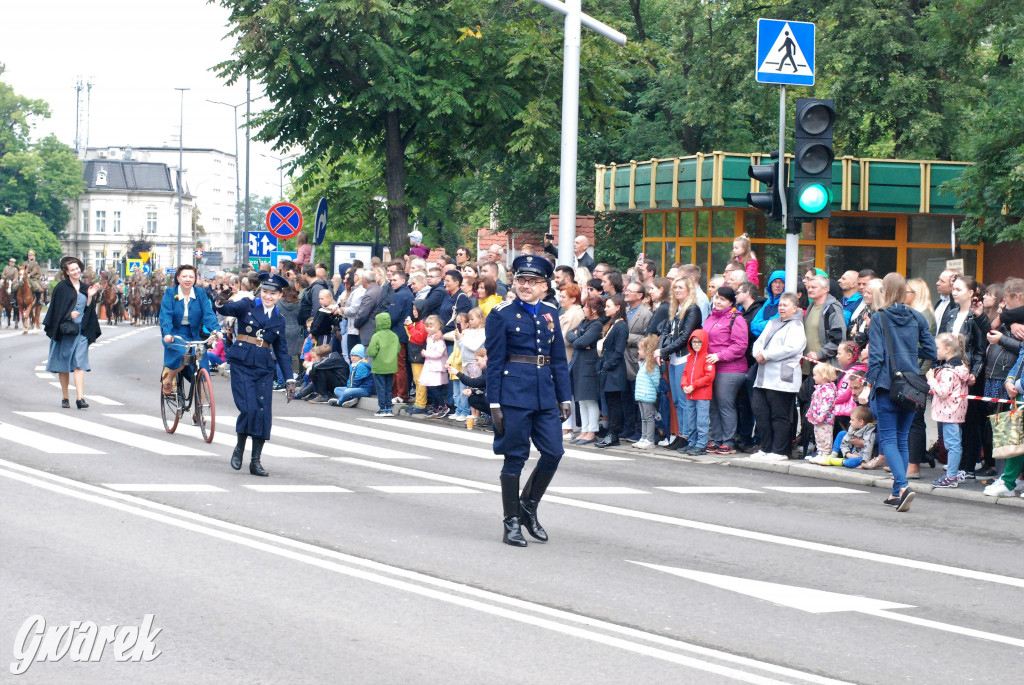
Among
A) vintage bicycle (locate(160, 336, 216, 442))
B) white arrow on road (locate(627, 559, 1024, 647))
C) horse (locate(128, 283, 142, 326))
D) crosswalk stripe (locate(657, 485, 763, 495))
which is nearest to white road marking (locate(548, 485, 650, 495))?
crosswalk stripe (locate(657, 485, 763, 495))

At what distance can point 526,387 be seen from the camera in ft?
31.6

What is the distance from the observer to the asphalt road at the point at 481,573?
6383mm

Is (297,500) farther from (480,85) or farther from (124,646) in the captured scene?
(480,85)

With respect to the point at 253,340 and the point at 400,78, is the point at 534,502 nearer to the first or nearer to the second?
the point at 253,340

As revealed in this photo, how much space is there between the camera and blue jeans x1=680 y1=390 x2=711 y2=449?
15.3 meters

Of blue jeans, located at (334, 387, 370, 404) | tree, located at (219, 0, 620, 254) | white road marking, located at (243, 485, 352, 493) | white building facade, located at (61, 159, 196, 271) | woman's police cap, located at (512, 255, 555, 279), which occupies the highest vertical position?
white building facade, located at (61, 159, 196, 271)

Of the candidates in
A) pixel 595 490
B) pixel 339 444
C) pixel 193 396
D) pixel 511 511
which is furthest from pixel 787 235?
pixel 193 396

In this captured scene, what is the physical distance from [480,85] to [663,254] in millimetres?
7458

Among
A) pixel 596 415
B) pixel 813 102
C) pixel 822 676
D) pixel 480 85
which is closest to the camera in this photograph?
pixel 822 676

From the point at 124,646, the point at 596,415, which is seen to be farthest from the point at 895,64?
the point at 124,646

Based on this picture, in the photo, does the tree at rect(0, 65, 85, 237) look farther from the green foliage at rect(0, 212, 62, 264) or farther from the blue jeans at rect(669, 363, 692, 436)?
the blue jeans at rect(669, 363, 692, 436)

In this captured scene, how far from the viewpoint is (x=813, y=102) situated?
562 inches

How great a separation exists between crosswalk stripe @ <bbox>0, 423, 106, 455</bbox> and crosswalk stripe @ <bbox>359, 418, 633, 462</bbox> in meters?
4.19

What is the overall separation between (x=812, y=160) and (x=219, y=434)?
7256mm
